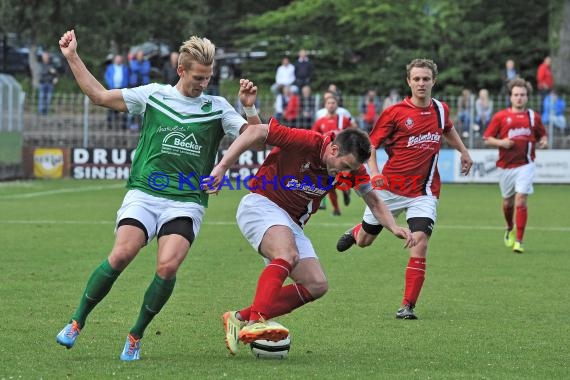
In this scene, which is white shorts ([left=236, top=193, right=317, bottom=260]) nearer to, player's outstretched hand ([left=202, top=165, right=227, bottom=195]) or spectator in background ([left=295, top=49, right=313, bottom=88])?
player's outstretched hand ([left=202, top=165, right=227, bottom=195])

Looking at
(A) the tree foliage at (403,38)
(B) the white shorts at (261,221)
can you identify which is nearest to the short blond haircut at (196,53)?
(B) the white shorts at (261,221)

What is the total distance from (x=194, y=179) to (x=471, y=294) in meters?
4.20

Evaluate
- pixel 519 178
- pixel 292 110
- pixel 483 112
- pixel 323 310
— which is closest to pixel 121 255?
pixel 323 310

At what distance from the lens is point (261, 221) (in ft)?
26.4

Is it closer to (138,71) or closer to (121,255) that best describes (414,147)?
(121,255)

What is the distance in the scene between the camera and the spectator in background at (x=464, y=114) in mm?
30359

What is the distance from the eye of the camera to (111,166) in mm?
30078

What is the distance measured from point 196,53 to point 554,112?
78.0 ft

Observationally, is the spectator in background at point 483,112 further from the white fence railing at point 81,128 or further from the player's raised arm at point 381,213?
the player's raised arm at point 381,213

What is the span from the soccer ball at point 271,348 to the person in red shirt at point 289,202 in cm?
14

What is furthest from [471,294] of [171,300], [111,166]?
[111,166]

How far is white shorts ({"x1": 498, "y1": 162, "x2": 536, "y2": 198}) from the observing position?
1549cm

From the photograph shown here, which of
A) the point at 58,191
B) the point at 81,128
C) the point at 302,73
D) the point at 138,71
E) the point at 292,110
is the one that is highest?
the point at 302,73

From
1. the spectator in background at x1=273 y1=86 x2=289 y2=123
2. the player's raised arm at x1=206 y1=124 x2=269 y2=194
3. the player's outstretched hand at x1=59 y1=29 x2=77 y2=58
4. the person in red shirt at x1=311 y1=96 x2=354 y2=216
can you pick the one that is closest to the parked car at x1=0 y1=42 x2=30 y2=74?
the spectator in background at x1=273 y1=86 x2=289 y2=123
